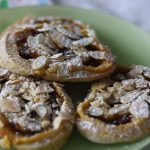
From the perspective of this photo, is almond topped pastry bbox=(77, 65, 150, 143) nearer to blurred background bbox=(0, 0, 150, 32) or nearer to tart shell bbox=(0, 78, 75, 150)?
tart shell bbox=(0, 78, 75, 150)

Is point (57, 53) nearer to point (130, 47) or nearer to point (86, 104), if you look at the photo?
point (86, 104)

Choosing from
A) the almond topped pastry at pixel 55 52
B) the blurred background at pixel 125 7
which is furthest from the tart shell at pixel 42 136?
the blurred background at pixel 125 7

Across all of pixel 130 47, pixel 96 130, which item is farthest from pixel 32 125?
pixel 130 47

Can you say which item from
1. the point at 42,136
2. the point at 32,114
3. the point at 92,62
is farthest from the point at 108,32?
the point at 42,136

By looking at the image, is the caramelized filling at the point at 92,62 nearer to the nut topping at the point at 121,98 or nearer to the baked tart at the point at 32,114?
the nut topping at the point at 121,98

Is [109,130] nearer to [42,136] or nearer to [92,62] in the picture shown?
[42,136]
